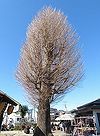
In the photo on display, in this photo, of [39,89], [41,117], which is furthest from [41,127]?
[39,89]

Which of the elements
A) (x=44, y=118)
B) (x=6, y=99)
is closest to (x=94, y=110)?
(x=44, y=118)

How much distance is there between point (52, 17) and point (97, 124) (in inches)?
426

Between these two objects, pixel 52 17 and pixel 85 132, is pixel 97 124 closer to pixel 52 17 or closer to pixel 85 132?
pixel 85 132

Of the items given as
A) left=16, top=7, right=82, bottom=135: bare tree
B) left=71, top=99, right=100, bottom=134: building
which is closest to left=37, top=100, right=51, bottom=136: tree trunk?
left=16, top=7, right=82, bottom=135: bare tree

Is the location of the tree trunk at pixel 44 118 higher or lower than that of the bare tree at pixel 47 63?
lower

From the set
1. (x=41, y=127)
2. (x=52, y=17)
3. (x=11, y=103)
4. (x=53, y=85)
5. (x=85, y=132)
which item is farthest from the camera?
(x=52, y=17)

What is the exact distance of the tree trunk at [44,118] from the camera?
1544 cm

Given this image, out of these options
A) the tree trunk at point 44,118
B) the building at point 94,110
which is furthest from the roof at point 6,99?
the building at point 94,110

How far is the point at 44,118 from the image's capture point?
15.6m

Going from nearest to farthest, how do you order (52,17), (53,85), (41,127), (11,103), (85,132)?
(11,103), (41,127), (53,85), (85,132), (52,17)

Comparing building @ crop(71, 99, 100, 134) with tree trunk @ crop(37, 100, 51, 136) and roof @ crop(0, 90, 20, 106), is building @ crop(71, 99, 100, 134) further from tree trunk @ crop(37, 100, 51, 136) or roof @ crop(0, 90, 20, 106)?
roof @ crop(0, 90, 20, 106)

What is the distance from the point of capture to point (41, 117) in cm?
1564

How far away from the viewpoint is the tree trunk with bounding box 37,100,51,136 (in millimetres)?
15438

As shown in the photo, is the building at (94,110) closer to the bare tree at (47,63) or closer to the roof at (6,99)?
the bare tree at (47,63)
